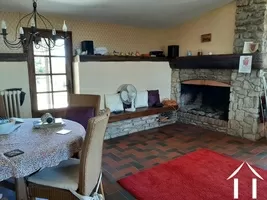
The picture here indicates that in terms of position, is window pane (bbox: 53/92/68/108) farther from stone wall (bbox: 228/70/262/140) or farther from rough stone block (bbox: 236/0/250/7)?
rough stone block (bbox: 236/0/250/7)

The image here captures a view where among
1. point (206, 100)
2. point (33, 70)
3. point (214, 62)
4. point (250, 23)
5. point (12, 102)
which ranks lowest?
point (206, 100)

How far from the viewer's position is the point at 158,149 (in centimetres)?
342

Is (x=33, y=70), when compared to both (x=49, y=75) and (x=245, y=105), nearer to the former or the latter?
(x=49, y=75)

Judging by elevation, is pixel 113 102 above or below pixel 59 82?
below

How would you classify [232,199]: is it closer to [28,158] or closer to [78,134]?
[78,134]

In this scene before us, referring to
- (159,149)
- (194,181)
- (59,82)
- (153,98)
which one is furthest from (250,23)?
(59,82)

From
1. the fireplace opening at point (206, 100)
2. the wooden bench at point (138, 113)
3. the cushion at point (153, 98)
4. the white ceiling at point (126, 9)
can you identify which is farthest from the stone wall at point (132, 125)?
the white ceiling at point (126, 9)

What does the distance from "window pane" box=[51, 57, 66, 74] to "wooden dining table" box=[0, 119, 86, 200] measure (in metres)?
2.13

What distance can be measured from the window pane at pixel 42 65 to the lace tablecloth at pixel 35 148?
6.62 feet

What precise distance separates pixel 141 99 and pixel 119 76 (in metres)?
0.69

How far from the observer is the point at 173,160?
9.84 feet

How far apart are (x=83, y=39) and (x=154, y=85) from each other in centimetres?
180

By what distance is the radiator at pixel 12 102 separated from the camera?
334cm

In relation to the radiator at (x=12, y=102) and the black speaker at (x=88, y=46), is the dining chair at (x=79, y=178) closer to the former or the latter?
the radiator at (x=12, y=102)
